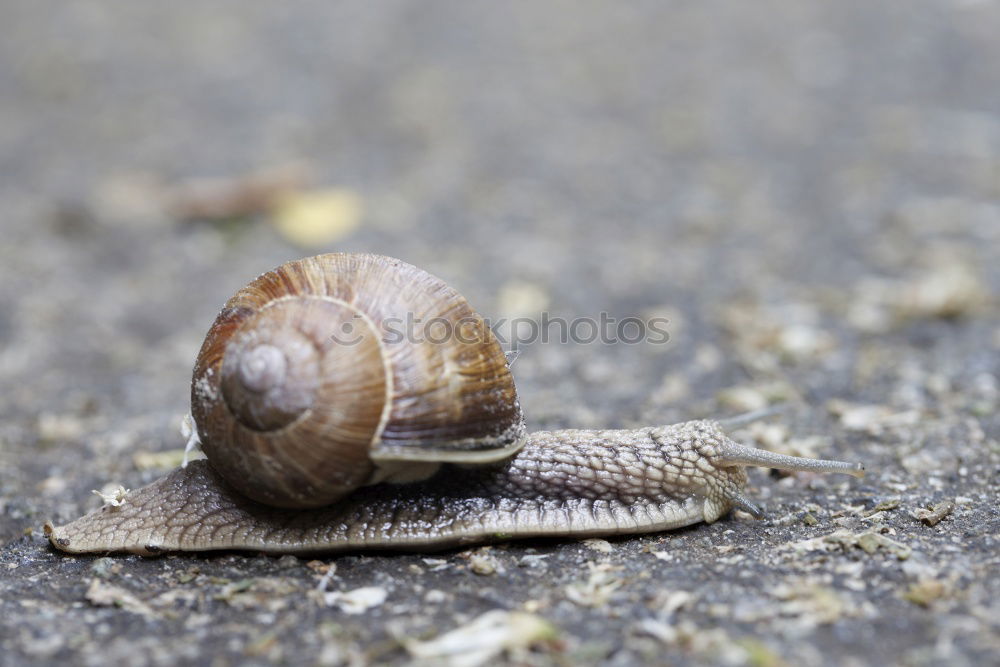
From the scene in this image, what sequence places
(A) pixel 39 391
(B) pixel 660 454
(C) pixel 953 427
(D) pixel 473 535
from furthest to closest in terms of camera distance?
(A) pixel 39 391, (C) pixel 953 427, (B) pixel 660 454, (D) pixel 473 535

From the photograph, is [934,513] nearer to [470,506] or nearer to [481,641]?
[470,506]

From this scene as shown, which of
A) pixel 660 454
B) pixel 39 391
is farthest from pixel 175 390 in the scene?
pixel 660 454

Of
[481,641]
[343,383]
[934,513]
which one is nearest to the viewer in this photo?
[481,641]

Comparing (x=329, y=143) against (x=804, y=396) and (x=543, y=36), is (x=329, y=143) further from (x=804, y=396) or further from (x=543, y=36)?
(x=804, y=396)

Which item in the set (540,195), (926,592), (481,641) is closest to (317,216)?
(540,195)

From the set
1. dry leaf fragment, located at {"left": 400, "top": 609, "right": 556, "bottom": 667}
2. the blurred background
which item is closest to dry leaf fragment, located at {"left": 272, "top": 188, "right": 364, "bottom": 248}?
the blurred background

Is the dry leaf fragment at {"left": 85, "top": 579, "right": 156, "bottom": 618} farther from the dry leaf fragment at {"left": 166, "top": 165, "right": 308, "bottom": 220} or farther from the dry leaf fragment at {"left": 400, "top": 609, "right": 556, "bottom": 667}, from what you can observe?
the dry leaf fragment at {"left": 166, "top": 165, "right": 308, "bottom": 220}

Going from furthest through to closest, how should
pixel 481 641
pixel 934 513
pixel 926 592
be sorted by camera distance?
1. pixel 934 513
2. pixel 926 592
3. pixel 481 641
